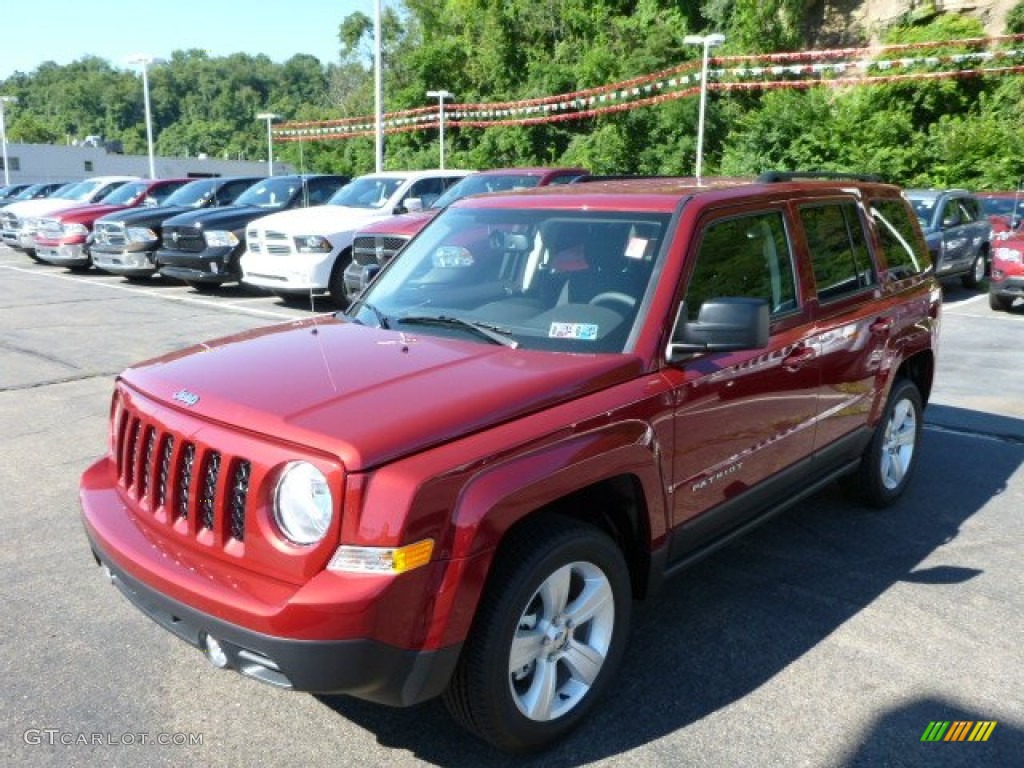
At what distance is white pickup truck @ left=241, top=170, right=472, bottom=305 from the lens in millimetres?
11961

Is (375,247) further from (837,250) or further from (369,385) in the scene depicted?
(369,385)

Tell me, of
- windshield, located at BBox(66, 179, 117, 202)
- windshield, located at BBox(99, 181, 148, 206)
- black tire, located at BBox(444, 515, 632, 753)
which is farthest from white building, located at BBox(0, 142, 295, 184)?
black tire, located at BBox(444, 515, 632, 753)

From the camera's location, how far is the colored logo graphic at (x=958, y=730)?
3.04 meters

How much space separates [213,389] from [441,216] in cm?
190

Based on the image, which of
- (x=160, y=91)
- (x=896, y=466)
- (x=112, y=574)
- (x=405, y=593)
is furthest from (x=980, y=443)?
(x=160, y=91)

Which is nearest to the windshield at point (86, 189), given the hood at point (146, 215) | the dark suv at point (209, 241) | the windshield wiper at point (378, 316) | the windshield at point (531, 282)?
the hood at point (146, 215)

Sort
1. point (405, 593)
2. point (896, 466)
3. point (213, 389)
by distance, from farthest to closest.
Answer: point (896, 466)
point (213, 389)
point (405, 593)

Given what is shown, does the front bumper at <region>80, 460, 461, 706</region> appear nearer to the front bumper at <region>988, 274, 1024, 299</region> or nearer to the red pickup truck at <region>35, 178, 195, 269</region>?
the front bumper at <region>988, 274, 1024, 299</region>

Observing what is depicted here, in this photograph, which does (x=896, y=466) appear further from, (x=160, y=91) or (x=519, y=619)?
(x=160, y=91)

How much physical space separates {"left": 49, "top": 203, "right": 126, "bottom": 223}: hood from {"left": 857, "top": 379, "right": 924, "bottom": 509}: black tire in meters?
15.8

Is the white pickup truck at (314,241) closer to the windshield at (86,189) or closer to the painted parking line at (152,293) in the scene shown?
the painted parking line at (152,293)

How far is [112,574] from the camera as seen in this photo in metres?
3.05

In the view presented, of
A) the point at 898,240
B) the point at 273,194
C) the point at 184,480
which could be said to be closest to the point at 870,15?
the point at 273,194

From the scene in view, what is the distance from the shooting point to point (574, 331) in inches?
133
